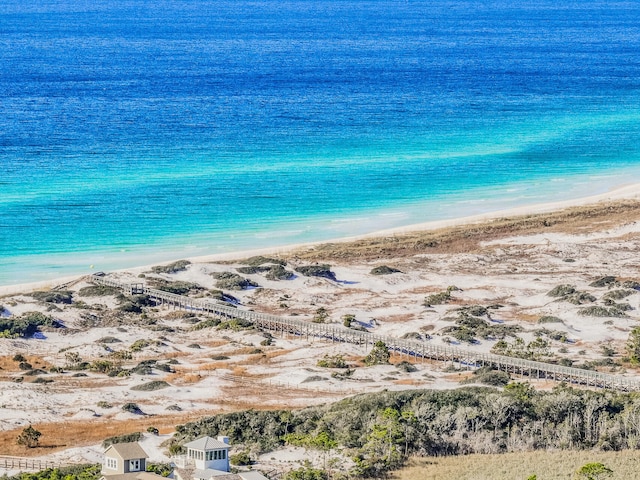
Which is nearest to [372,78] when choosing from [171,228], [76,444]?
[171,228]

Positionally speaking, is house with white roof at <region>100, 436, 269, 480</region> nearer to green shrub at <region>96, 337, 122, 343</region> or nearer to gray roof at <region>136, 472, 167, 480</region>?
gray roof at <region>136, 472, 167, 480</region>

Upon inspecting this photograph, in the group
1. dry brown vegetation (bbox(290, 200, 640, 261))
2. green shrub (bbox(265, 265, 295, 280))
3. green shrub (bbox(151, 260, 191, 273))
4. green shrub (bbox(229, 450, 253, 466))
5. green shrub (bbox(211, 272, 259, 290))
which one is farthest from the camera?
dry brown vegetation (bbox(290, 200, 640, 261))

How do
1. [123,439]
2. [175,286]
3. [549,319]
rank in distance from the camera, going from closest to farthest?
[123,439], [549,319], [175,286]

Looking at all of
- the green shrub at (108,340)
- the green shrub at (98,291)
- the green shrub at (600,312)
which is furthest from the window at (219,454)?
the green shrub at (98,291)

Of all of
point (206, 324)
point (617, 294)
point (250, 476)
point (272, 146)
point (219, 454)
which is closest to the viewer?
point (250, 476)

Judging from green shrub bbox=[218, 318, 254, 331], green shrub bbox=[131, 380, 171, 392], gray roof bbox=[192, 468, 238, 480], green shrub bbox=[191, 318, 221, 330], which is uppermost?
green shrub bbox=[191, 318, 221, 330]

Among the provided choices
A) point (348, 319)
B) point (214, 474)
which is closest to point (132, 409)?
point (214, 474)

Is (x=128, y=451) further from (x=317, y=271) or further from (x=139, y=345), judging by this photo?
(x=317, y=271)

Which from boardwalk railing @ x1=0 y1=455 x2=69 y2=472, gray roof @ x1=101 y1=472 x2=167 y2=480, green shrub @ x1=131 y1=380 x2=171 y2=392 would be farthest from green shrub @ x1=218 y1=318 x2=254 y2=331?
gray roof @ x1=101 y1=472 x2=167 y2=480
